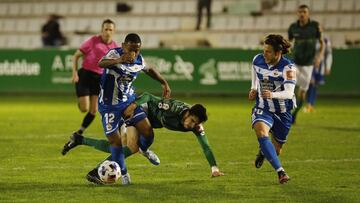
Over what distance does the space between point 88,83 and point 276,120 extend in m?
5.58

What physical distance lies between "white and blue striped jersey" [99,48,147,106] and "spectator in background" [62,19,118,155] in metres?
4.33

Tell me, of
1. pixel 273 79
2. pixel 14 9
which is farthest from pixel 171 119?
pixel 14 9

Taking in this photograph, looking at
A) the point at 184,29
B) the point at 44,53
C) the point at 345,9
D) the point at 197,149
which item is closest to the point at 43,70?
the point at 44,53

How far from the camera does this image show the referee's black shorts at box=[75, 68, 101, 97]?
1555cm

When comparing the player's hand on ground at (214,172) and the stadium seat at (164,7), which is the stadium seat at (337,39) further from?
the player's hand on ground at (214,172)

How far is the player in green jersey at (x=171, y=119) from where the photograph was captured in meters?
10.5

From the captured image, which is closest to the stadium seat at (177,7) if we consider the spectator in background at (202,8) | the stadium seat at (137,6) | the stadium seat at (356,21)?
the stadium seat at (137,6)

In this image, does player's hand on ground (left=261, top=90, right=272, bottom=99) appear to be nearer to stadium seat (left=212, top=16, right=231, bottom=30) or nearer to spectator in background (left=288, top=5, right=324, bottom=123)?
spectator in background (left=288, top=5, right=324, bottom=123)

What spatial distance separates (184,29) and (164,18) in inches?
56.5

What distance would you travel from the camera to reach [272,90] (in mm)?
10594

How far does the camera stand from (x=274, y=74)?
10.5m

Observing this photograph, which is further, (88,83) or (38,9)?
(38,9)

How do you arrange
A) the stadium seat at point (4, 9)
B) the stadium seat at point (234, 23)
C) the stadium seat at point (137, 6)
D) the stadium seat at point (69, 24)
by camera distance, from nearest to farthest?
the stadium seat at point (234, 23), the stadium seat at point (137, 6), the stadium seat at point (69, 24), the stadium seat at point (4, 9)

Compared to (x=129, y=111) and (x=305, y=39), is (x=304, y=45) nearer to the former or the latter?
→ (x=305, y=39)
